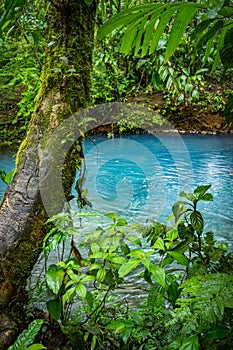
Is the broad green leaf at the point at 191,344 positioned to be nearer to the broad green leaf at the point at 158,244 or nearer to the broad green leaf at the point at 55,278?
the broad green leaf at the point at 158,244

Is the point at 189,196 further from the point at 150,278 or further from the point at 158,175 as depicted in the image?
the point at 158,175

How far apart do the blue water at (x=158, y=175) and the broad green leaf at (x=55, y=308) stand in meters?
0.86

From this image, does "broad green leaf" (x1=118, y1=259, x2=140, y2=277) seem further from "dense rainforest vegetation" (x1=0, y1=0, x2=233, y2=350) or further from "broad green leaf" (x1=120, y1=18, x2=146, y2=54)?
"broad green leaf" (x1=120, y1=18, x2=146, y2=54)

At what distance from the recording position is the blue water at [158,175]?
11.1ft

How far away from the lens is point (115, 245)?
1135mm

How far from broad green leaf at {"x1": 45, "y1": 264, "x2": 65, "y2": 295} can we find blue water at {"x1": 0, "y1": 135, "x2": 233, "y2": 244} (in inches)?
31.8

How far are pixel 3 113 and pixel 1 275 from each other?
6.77 m

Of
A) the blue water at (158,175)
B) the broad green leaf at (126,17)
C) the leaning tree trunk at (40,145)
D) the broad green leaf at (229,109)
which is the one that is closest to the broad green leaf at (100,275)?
the leaning tree trunk at (40,145)

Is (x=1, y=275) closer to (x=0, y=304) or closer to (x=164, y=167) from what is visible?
(x=0, y=304)

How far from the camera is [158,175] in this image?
4961mm

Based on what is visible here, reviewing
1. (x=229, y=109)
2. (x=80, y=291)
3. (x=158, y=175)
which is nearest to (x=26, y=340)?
(x=80, y=291)

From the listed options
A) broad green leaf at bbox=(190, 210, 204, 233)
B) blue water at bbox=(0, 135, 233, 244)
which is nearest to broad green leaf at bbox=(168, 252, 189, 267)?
broad green leaf at bbox=(190, 210, 204, 233)

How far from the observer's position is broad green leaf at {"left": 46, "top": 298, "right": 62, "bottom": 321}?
1174 millimetres

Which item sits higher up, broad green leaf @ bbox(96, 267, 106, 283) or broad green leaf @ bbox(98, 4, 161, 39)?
broad green leaf @ bbox(98, 4, 161, 39)
